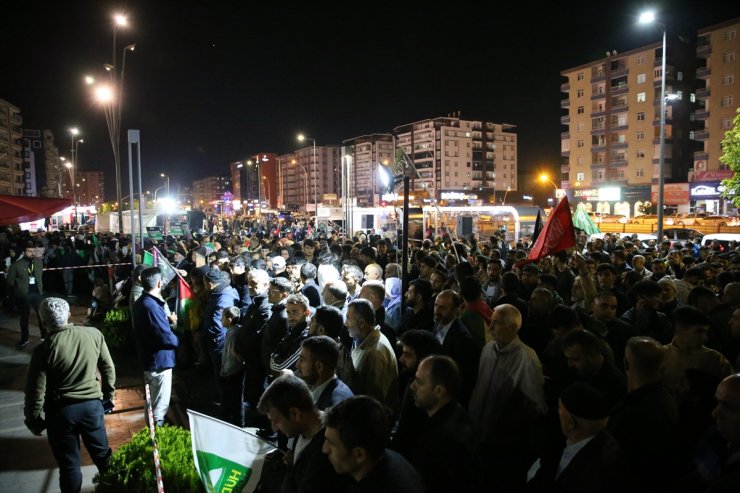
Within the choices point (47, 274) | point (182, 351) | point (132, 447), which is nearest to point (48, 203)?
point (182, 351)

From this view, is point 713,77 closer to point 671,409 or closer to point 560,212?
point 560,212

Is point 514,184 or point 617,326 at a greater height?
point 514,184

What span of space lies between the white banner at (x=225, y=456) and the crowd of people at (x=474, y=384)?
0.11 metres

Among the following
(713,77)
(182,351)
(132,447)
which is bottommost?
(182,351)

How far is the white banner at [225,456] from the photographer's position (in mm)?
3066

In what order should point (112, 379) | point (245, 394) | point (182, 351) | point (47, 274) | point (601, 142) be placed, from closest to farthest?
point (112, 379)
point (245, 394)
point (182, 351)
point (47, 274)
point (601, 142)

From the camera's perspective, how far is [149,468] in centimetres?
385

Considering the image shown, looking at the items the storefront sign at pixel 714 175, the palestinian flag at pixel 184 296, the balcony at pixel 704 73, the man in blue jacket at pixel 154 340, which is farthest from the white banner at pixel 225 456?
the balcony at pixel 704 73

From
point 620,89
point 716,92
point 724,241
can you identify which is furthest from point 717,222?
point 620,89

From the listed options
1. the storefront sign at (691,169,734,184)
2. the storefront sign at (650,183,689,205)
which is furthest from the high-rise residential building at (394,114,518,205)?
the storefront sign at (691,169,734,184)

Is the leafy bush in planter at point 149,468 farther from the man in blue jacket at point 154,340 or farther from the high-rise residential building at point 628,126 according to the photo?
the high-rise residential building at point 628,126

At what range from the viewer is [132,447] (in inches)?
162

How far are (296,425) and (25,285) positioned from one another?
10.8 m

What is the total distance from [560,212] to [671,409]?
6503 millimetres
